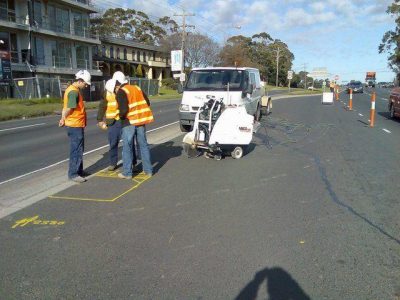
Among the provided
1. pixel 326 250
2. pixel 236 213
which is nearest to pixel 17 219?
pixel 236 213

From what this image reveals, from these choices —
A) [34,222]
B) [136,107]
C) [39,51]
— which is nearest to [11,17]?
[39,51]

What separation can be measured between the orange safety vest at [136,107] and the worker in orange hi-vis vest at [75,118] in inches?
29.3

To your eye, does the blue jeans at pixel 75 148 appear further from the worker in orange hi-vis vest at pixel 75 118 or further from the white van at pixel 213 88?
the white van at pixel 213 88

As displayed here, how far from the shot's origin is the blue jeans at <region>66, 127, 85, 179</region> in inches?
296

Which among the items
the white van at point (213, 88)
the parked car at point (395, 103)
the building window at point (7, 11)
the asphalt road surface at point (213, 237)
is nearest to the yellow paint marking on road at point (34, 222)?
the asphalt road surface at point (213, 237)

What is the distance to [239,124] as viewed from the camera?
31.9ft

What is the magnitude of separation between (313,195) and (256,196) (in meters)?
0.89

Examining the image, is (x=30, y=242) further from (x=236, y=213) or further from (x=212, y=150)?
(x=212, y=150)

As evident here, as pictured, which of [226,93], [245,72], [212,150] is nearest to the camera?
[212,150]

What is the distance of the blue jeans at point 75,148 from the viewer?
24.7 feet

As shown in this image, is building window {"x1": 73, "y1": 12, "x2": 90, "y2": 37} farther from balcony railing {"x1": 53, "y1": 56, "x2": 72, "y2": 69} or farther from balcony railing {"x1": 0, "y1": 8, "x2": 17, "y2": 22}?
balcony railing {"x1": 0, "y1": 8, "x2": 17, "y2": 22}

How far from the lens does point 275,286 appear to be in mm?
3885

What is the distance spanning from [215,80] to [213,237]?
9468 millimetres

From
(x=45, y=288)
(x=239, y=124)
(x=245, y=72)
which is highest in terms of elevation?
(x=245, y=72)
